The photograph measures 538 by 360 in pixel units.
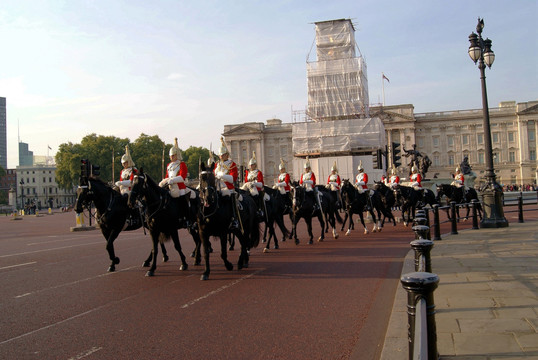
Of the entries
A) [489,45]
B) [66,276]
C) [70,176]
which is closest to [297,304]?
[66,276]

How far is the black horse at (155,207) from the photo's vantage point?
10.1 metres

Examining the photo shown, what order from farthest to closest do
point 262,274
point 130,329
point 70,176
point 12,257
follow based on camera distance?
point 70,176
point 12,257
point 262,274
point 130,329

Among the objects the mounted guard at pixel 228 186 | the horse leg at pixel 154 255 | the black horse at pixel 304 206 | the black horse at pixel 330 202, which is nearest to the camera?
the horse leg at pixel 154 255

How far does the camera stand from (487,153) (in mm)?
16438

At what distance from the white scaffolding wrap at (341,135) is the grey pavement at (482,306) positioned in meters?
50.8

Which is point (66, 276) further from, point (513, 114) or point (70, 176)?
point (513, 114)

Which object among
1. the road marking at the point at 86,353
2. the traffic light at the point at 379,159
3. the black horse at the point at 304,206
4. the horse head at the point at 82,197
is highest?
the traffic light at the point at 379,159

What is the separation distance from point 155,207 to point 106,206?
1348 mm

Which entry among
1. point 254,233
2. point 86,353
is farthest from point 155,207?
point 86,353

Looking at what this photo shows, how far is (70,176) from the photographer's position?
9662cm

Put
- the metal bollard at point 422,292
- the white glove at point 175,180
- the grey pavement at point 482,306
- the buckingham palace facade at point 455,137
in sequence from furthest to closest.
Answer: the buckingham palace facade at point 455,137 < the white glove at point 175,180 < the grey pavement at point 482,306 < the metal bollard at point 422,292

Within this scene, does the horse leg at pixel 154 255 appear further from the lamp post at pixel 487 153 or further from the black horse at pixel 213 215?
the lamp post at pixel 487 153

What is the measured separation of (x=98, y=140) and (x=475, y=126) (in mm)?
78799

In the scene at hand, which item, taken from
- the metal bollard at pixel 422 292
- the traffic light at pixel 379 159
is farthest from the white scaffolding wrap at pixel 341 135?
the metal bollard at pixel 422 292
